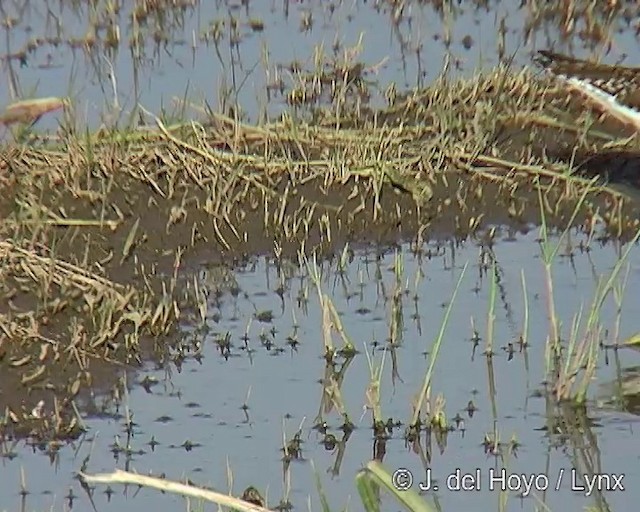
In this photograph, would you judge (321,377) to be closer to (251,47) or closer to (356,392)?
(356,392)

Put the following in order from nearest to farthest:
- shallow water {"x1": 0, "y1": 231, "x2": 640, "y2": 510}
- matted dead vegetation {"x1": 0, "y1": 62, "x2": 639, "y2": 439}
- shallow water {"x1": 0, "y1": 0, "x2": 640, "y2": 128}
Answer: shallow water {"x1": 0, "y1": 231, "x2": 640, "y2": 510}, matted dead vegetation {"x1": 0, "y1": 62, "x2": 639, "y2": 439}, shallow water {"x1": 0, "y1": 0, "x2": 640, "y2": 128}

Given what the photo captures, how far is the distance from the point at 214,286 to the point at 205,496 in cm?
342

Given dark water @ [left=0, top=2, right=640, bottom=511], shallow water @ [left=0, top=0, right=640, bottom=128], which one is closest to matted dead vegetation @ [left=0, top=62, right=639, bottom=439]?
dark water @ [left=0, top=2, right=640, bottom=511]

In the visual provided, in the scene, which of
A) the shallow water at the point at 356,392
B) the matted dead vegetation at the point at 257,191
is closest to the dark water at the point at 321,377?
the shallow water at the point at 356,392

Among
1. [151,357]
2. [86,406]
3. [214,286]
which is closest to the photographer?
[86,406]

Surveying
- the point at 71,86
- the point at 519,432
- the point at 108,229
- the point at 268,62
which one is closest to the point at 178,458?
the point at 519,432

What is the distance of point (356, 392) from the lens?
5359 millimetres

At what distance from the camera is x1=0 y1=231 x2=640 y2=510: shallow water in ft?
15.6

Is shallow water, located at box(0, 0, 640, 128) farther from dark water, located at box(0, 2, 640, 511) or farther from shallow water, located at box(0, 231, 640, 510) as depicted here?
shallow water, located at box(0, 231, 640, 510)

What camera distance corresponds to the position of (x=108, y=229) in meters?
6.62

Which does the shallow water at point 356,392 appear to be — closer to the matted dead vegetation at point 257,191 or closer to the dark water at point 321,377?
the dark water at point 321,377

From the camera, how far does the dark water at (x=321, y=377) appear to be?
4770 millimetres

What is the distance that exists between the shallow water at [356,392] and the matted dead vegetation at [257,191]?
197 mm

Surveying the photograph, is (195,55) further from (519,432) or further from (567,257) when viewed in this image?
(519,432)
